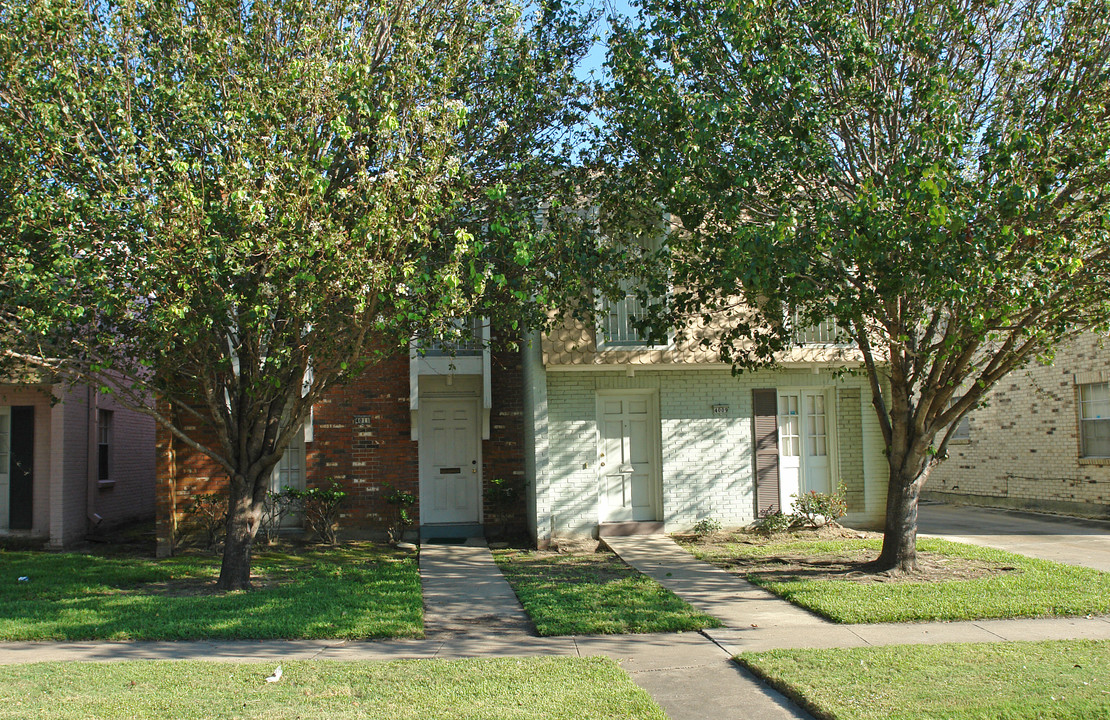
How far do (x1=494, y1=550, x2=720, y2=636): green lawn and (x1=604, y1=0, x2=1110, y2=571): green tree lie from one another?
324cm

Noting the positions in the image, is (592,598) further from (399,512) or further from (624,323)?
(624,323)

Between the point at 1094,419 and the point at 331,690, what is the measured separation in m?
15.6

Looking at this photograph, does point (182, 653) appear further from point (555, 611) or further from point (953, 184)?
point (953, 184)

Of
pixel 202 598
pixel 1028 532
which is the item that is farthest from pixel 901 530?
pixel 202 598

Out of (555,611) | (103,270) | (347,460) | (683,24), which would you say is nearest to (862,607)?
(555,611)

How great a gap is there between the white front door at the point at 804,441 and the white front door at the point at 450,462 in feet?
17.5

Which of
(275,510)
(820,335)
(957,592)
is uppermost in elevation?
(820,335)

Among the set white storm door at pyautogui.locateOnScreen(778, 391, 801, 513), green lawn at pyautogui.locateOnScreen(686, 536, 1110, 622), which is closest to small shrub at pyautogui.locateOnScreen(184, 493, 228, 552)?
green lawn at pyautogui.locateOnScreen(686, 536, 1110, 622)

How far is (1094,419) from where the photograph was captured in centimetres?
1612

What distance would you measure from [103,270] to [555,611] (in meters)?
5.45

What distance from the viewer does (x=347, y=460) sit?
14.4 meters

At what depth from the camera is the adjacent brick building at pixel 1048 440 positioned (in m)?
16.0

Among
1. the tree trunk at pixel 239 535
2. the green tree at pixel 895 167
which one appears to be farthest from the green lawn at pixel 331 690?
the green tree at pixel 895 167

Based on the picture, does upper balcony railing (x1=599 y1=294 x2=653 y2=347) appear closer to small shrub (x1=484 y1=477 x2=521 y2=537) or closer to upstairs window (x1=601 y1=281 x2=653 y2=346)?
upstairs window (x1=601 y1=281 x2=653 y2=346)
